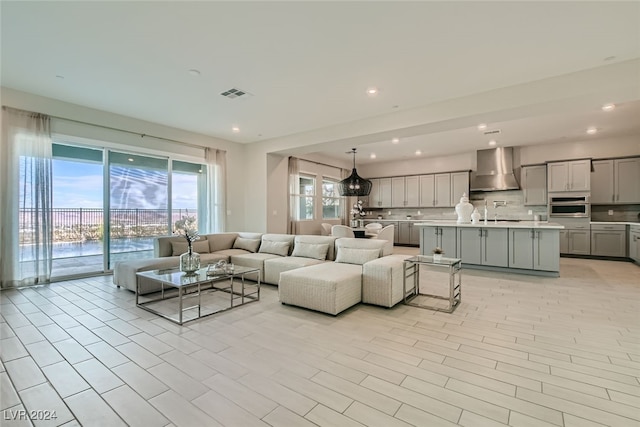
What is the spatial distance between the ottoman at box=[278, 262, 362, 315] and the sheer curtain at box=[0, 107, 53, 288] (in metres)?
4.11

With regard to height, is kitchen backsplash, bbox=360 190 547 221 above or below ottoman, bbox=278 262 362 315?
above

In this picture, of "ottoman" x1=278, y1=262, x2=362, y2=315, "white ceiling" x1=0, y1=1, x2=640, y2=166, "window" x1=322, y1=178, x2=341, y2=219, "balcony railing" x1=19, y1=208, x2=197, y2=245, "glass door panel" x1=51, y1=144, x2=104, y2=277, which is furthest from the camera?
"window" x1=322, y1=178, x2=341, y2=219

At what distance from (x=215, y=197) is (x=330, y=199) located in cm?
431

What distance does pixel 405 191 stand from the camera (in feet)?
33.8

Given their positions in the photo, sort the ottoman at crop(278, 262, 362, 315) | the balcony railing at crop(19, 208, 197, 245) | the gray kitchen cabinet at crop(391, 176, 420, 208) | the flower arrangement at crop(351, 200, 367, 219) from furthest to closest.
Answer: the flower arrangement at crop(351, 200, 367, 219)
the gray kitchen cabinet at crop(391, 176, 420, 208)
the balcony railing at crop(19, 208, 197, 245)
the ottoman at crop(278, 262, 362, 315)

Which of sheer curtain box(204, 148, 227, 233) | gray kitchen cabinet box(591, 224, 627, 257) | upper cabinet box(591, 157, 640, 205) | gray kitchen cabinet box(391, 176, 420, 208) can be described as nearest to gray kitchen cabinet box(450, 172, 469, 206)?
gray kitchen cabinet box(391, 176, 420, 208)

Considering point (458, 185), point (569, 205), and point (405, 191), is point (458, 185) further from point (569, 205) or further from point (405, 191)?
point (569, 205)

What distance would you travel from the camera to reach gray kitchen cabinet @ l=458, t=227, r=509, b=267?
18.6 ft

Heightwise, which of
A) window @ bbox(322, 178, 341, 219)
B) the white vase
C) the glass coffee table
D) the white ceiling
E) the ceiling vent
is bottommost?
the glass coffee table

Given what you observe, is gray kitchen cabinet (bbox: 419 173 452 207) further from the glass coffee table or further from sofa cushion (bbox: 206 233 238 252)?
the glass coffee table

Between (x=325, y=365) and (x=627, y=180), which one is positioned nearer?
(x=325, y=365)

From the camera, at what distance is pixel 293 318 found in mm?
3361

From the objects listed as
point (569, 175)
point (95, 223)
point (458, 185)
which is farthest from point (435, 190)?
point (95, 223)

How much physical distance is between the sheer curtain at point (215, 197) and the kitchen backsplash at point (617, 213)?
9.55m
